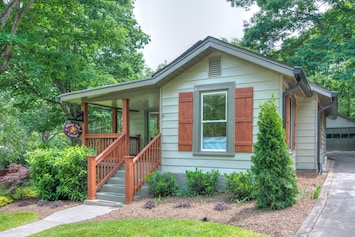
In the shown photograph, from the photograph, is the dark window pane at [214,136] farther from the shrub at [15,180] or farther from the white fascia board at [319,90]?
the shrub at [15,180]

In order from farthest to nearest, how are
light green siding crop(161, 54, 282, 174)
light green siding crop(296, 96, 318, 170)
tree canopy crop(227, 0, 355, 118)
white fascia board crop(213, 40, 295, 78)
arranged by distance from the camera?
tree canopy crop(227, 0, 355, 118)
light green siding crop(296, 96, 318, 170)
light green siding crop(161, 54, 282, 174)
white fascia board crop(213, 40, 295, 78)

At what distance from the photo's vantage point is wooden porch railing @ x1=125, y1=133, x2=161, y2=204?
21.8ft

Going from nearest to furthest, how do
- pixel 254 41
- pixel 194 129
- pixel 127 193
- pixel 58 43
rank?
pixel 127 193 → pixel 194 129 → pixel 58 43 → pixel 254 41

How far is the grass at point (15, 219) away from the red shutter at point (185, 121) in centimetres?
382

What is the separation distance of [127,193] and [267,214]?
3368 millimetres

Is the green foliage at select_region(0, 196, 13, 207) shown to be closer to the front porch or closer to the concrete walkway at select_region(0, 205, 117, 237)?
the concrete walkway at select_region(0, 205, 117, 237)

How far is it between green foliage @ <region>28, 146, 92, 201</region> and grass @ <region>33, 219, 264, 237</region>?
7.59ft

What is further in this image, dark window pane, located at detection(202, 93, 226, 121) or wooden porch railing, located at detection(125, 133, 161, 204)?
dark window pane, located at detection(202, 93, 226, 121)

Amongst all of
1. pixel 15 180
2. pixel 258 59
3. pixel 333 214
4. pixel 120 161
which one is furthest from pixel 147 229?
pixel 15 180

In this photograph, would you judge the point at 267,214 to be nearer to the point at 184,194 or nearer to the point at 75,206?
the point at 184,194

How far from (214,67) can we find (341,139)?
19260 millimetres

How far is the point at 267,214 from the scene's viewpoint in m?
4.67

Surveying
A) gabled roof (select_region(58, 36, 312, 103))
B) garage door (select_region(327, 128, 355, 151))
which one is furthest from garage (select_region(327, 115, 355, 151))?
gabled roof (select_region(58, 36, 312, 103))

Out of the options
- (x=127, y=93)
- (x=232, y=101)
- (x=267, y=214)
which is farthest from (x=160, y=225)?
(x=127, y=93)
